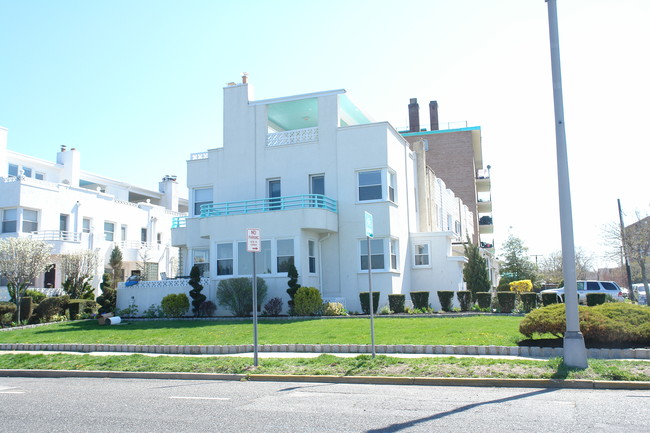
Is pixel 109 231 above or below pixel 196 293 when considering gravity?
→ above

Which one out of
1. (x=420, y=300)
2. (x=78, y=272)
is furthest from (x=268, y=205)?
(x=78, y=272)

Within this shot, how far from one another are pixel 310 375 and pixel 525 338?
6.11 metres

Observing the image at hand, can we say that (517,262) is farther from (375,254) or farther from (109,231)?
(109,231)

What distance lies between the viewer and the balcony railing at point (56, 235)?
34.5 meters

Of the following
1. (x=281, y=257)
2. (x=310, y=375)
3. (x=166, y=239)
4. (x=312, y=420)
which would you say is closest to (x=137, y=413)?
(x=312, y=420)

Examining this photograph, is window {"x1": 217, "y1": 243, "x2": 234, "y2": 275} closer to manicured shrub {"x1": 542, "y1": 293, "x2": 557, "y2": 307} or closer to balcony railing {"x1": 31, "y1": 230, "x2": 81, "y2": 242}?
manicured shrub {"x1": 542, "y1": 293, "x2": 557, "y2": 307}

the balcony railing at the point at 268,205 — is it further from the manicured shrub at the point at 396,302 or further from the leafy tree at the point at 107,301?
the leafy tree at the point at 107,301

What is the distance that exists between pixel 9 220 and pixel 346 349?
28011 mm

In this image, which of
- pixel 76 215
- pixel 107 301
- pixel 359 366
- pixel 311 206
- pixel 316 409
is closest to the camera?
pixel 316 409

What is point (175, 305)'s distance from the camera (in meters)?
24.8

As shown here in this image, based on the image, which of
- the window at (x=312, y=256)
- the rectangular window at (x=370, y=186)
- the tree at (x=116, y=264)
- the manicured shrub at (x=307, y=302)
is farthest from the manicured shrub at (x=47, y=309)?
the rectangular window at (x=370, y=186)

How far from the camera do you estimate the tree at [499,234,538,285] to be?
4634 centimetres

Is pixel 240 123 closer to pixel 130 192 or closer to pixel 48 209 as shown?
pixel 48 209

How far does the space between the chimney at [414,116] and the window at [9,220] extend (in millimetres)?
35173
